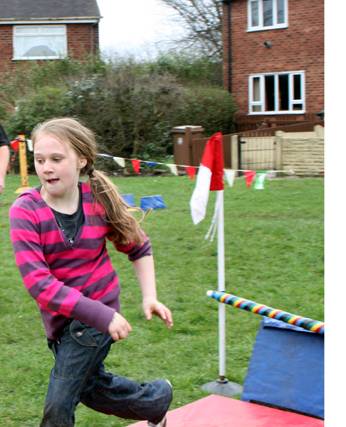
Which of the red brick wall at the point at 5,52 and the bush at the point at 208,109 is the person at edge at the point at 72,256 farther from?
the red brick wall at the point at 5,52

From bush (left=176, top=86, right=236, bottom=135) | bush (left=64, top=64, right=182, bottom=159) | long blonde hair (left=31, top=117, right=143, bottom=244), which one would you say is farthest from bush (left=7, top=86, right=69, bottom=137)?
long blonde hair (left=31, top=117, right=143, bottom=244)

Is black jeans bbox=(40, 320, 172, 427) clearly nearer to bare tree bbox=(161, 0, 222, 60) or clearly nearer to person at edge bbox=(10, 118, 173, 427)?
person at edge bbox=(10, 118, 173, 427)

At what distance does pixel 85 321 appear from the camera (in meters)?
2.82

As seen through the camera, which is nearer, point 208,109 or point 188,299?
point 188,299

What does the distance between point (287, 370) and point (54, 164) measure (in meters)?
2.15

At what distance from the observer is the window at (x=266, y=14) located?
1041 inches

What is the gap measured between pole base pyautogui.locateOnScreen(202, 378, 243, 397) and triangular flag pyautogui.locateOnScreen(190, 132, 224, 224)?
107 cm

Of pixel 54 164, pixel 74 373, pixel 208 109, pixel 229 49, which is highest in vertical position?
pixel 229 49

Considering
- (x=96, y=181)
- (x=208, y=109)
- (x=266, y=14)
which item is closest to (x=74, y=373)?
(x=96, y=181)

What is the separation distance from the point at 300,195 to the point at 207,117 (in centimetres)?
1141

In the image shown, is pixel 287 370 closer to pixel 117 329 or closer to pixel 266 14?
pixel 117 329

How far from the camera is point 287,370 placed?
4.41 meters

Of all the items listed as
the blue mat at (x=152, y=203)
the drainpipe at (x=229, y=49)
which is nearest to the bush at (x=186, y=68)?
the drainpipe at (x=229, y=49)
